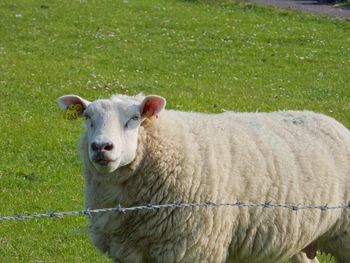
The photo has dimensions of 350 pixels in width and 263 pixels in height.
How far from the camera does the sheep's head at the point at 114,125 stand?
5883 mm

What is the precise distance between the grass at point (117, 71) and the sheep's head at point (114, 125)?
6.74 feet

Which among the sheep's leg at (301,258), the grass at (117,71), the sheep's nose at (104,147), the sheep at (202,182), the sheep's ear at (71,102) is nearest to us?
the sheep's nose at (104,147)

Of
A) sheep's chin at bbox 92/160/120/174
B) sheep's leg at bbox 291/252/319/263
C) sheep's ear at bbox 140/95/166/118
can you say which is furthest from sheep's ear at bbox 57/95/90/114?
sheep's leg at bbox 291/252/319/263

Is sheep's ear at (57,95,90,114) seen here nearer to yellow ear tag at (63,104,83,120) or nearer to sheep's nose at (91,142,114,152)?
yellow ear tag at (63,104,83,120)

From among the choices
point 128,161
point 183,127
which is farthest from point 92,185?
point 183,127

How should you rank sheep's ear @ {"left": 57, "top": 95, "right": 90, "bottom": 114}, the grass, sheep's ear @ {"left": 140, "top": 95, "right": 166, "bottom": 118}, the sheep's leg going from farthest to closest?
the grass → the sheep's leg → sheep's ear @ {"left": 57, "top": 95, "right": 90, "bottom": 114} → sheep's ear @ {"left": 140, "top": 95, "right": 166, "bottom": 118}

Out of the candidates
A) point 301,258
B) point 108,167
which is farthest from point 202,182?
point 301,258

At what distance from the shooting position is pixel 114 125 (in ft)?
20.0

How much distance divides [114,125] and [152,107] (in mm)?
430

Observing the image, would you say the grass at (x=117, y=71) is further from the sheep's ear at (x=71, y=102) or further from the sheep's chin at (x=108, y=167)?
the sheep's chin at (x=108, y=167)

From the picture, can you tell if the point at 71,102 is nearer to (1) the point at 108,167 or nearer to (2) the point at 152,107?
(2) the point at 152,107

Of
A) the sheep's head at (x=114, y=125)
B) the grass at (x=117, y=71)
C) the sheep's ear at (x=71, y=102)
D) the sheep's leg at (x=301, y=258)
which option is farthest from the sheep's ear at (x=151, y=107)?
the sheep's leg at (x=301, y=258)

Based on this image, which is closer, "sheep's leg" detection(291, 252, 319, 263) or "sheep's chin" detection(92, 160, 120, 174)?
"sheep's chin" detection(92, 160, 120, 174)

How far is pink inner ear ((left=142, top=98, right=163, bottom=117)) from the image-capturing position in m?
6.36
